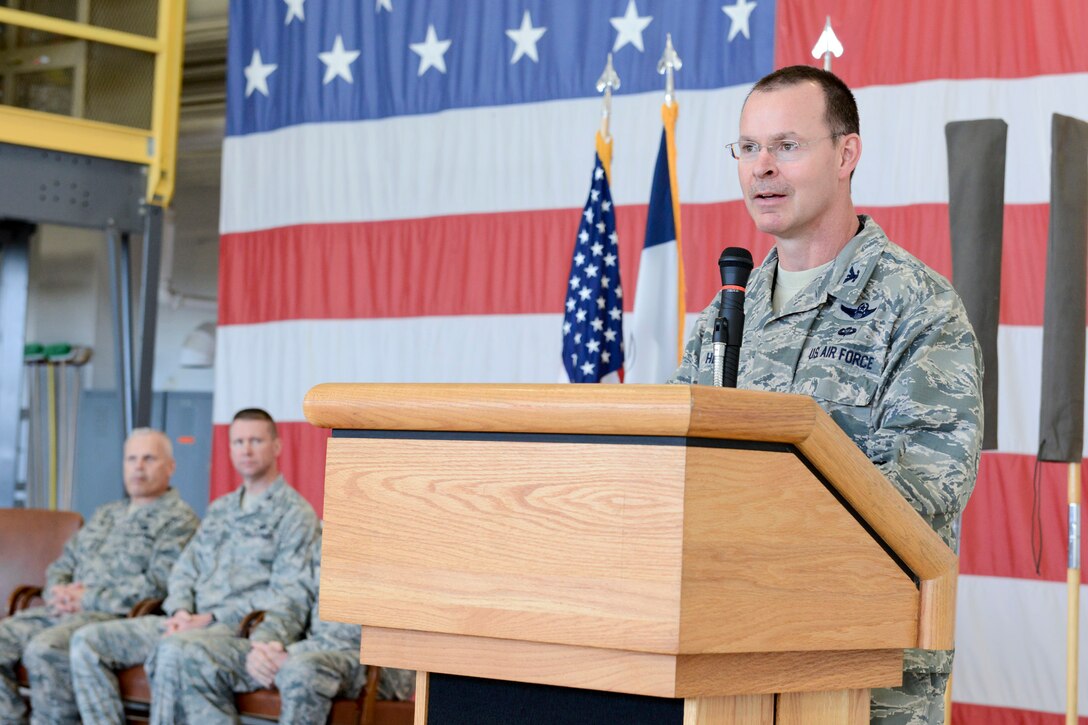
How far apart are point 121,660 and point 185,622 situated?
0.28 meters

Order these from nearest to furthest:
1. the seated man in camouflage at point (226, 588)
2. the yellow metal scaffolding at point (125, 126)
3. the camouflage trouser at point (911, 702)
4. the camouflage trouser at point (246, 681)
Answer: the camouflage trouser at point (911, 702) < the camouflage trouser at point (246, 681) < the seated man in camouflage at point (226, 588) < the yellow metal scaffolding at point (125, 126)

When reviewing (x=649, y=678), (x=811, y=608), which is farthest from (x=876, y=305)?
(x=649, y=678)

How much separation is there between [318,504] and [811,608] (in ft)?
17.8

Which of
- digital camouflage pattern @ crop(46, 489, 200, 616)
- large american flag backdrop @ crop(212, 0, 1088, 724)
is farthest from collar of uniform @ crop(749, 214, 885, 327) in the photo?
digital camouflage pattern @ crop(46, 489, 200, 616)

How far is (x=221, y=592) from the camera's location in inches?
200

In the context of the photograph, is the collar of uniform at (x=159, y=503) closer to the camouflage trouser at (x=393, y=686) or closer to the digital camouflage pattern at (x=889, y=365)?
the camouflage trouser at (x=393, y=686)

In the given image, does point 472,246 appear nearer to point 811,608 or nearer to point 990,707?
point 990,707

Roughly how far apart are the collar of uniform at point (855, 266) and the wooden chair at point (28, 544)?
5.05 m

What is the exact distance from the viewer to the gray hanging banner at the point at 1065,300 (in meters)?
3.44

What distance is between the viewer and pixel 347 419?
1.32 m

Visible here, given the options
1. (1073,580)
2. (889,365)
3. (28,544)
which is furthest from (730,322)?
(28,544)

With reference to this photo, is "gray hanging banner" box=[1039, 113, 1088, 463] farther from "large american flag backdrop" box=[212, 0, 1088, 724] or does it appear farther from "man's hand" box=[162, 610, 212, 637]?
"man's hand" box=[162, 610, 212, 637]

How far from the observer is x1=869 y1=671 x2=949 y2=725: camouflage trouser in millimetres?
A: 1457

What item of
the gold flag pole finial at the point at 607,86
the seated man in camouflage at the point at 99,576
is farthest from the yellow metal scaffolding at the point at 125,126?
the gold flag pole finial at the point at 607,86
